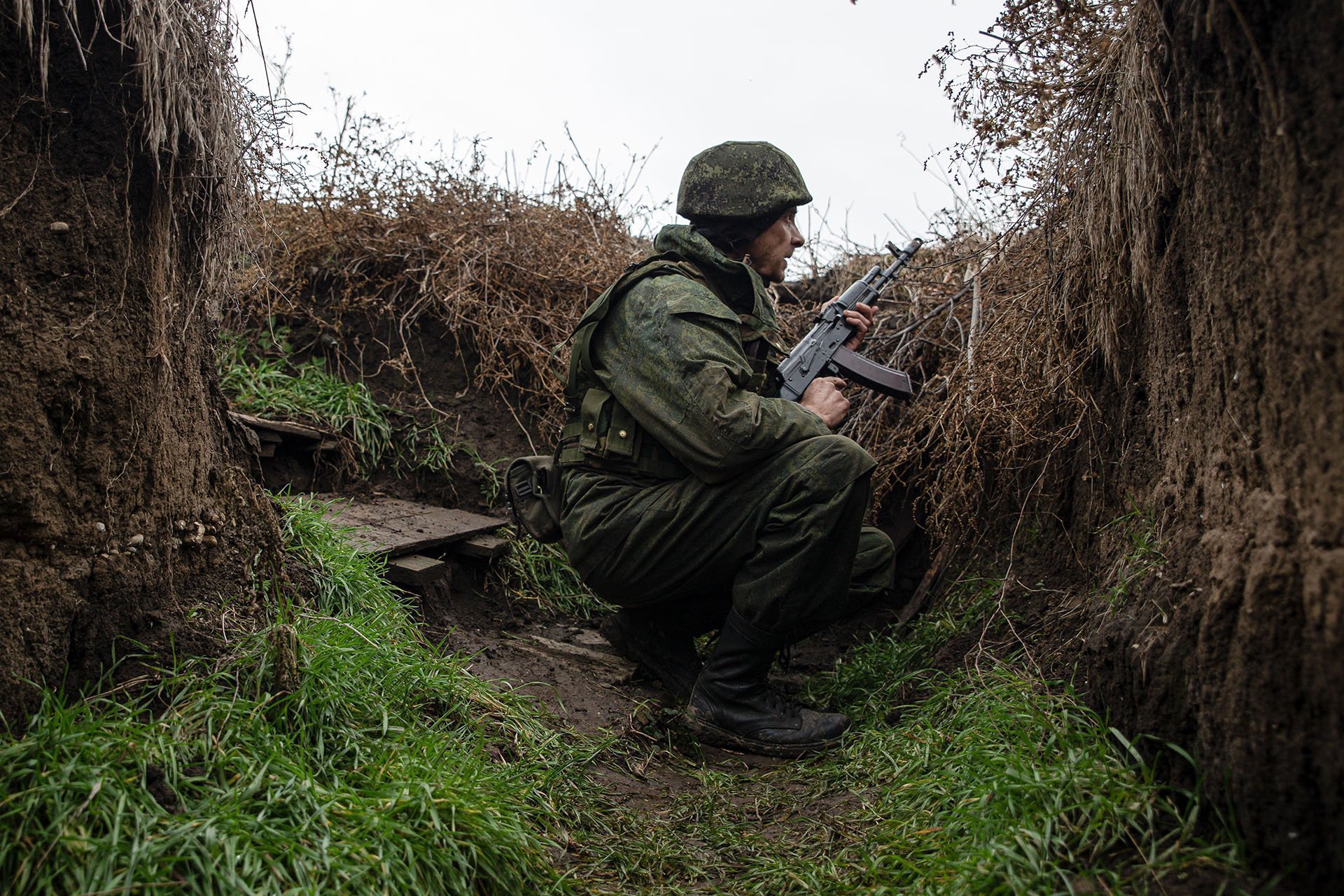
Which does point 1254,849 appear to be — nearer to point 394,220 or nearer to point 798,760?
point 798,760

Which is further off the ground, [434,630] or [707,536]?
[707,536]

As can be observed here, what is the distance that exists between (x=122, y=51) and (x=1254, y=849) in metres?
3.06

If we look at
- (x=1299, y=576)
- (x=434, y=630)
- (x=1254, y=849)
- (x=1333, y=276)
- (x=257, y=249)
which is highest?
(x=1333, y=276)

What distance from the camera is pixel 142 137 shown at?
8.47 ft

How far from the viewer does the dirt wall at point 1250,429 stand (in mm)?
1716

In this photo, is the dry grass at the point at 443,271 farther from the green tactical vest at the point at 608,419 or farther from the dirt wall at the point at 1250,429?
the dirt wall at the point at 1250,429

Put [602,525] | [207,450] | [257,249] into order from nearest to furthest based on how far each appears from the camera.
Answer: [207,450]
[257,249]
[602,525]

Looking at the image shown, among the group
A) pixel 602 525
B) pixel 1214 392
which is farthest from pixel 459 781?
pixel 1214 392

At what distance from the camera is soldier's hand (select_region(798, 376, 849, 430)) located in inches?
156

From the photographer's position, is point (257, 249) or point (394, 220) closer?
point (257, 249)

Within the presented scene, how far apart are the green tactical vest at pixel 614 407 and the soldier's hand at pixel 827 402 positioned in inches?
10.1

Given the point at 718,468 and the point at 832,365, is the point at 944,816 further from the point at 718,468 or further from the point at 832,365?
the point at 832,365

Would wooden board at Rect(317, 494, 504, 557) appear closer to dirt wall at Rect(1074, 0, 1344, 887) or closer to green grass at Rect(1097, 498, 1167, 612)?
green grass at Rect(1097, 498, 1167, 612)

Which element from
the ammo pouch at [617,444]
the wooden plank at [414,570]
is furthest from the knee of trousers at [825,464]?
the wooden plank at [414,570]
